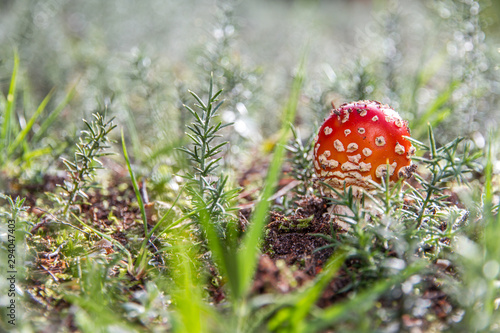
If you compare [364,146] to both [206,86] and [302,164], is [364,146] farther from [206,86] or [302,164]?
[206,86]

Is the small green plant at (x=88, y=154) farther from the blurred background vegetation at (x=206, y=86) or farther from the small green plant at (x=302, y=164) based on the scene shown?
the small green plant at (x=302, y=164)

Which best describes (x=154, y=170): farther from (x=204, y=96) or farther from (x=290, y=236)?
(x=290, y=236)

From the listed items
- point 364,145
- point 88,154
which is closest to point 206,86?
point 88,154

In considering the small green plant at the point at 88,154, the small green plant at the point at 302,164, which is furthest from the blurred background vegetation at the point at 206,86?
the small green plant at the point at 88,154

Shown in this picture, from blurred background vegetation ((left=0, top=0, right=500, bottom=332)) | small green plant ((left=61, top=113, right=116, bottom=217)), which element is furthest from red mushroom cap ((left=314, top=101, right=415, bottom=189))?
small green plant ((left=61, top=113, right=116, bottom=217))

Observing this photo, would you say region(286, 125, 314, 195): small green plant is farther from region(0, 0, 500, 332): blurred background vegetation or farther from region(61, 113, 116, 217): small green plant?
region(61, 113, 116, 217): small green plant

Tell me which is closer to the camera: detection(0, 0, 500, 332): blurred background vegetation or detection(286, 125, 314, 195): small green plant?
detection(286, 125, 314, 195): small green plant

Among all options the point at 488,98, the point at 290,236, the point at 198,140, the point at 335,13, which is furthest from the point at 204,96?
the point at 335,13
